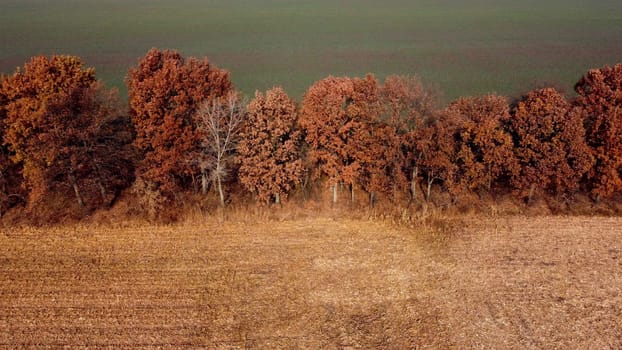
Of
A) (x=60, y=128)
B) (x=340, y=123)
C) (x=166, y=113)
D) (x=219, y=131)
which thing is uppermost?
(x=166, y=113)

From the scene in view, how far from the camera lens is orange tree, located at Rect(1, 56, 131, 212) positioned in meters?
44.1

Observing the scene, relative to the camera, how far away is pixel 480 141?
149 ft

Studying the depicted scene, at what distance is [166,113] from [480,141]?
95.5ft

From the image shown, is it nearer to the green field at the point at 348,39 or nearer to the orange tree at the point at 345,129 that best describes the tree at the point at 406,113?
the orange tree at the point at 345,129

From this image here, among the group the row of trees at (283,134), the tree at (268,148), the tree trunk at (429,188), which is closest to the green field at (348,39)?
the row of trees at (283,134)

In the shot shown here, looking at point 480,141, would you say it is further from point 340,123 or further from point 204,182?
point 204,182

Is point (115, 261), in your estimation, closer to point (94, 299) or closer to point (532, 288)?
point (94, 299)

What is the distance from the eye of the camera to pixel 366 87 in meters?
47.3

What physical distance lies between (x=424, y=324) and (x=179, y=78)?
3096 cm

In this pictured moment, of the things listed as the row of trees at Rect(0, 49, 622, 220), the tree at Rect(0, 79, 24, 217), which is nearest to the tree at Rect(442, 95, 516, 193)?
the row of trees at Rect(0, 49, 622, 220)

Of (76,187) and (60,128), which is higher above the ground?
(60,128)

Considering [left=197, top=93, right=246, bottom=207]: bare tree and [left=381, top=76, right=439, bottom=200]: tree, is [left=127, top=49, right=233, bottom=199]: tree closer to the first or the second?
[left=197, top=93, right=246, bottom=207]: bare tree

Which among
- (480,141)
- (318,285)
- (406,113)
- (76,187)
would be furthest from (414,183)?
(76,187)

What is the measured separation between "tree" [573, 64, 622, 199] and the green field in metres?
5.95
